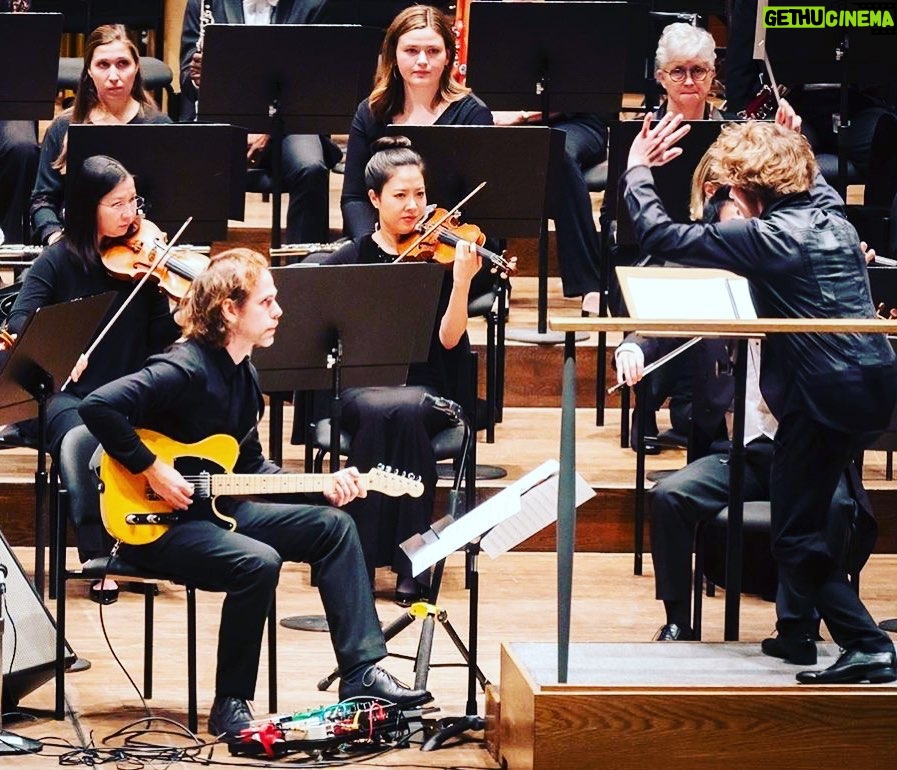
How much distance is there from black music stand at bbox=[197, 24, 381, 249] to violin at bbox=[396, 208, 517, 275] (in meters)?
0.85

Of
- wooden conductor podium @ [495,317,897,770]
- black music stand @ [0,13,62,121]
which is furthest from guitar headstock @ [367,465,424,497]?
black music stand @ [0,13,62,121]

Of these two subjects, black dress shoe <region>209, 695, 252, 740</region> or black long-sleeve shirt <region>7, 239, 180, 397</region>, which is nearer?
black dress shoe <region>209, 695, 252, 740</region>

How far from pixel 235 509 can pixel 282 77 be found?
6.38 ft

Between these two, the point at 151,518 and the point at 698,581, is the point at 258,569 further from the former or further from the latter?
the point at 698,581

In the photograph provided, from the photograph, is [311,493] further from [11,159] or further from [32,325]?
Answer: [11,159]

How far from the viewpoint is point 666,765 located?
337cm

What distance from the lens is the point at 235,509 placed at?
3994 mm

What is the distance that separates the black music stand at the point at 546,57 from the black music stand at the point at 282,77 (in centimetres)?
37

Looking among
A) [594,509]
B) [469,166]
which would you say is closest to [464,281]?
[469,166]

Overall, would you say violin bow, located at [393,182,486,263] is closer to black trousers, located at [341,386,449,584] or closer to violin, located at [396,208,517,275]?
violin, located at [396,208,517,275]

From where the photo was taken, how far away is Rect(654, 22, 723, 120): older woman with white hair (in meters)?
5.62

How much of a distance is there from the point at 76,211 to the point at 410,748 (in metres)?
1.79

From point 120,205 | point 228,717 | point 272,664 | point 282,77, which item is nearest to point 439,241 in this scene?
point 120,205

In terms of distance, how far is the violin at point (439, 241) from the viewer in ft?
15.7
